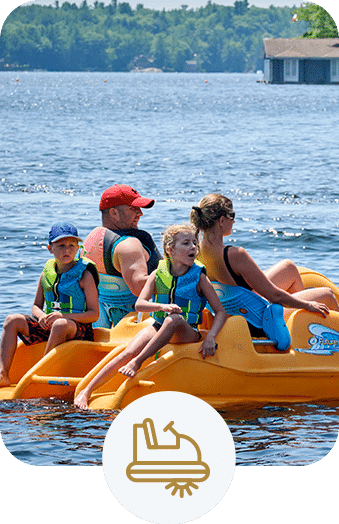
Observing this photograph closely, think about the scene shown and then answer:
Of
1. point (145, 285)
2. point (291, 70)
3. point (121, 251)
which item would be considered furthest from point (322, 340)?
point (291, 70)

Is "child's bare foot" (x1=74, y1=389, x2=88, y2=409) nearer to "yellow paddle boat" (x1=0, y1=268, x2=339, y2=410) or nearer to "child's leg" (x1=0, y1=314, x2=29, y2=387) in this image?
"yellow paddle boat" (x1=0, y1=268, x2=339, y2=410)

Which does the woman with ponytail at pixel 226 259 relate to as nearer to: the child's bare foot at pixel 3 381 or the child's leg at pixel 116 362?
the child's leg at pixel 116 362

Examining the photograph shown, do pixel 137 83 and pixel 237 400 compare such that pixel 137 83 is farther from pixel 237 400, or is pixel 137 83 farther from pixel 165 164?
pixel 237 400

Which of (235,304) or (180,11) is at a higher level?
(180,11)

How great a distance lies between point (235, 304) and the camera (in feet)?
18.0

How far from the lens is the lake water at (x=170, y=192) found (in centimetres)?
507

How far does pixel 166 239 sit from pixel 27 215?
8325mm

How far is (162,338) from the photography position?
516 cm

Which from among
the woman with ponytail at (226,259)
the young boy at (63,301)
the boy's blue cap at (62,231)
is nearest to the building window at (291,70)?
the woman with ponytail at (226,259)

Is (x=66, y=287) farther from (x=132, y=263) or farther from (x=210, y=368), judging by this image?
(x=210, y=368)

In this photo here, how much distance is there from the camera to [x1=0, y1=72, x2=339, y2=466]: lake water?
507 centimetres

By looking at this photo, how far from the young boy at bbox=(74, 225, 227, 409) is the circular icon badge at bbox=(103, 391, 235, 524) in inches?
35.3

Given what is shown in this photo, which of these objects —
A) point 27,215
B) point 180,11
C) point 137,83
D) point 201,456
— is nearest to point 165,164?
point 27,215

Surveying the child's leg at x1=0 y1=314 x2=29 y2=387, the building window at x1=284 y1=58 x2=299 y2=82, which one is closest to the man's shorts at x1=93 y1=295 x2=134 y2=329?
the child's leg at x1=0 y1=314 x2=29 y2=387
